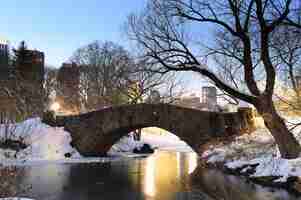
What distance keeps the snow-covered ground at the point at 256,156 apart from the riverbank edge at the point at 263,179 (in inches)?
4.4

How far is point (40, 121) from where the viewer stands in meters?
28.9

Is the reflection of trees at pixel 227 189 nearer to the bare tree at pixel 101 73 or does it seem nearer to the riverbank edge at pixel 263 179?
the riverbank edge at pixel 263 179

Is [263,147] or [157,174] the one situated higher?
[263,147]

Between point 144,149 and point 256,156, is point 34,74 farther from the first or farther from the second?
point 256,156

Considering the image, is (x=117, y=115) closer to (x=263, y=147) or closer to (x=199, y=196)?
(x=263, y=147)

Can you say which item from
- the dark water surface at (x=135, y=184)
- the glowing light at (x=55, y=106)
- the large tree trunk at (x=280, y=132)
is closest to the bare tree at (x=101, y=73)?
the glowing light at (x=55, y=106)

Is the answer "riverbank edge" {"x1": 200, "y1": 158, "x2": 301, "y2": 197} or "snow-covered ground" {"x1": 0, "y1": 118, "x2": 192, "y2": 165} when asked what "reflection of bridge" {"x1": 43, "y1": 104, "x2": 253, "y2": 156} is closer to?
"snow-covered ground" {"x1": 0, "y1": 118, "x2": 192, "y2": 165}

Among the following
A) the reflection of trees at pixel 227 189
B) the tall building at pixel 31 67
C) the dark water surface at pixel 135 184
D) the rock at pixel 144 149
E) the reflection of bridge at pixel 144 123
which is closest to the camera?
the reflection of trees at pixel 227 189

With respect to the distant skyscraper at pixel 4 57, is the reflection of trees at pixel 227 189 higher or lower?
lower

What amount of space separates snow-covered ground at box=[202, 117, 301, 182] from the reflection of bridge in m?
1.21

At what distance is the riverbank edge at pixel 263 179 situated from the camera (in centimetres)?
1367

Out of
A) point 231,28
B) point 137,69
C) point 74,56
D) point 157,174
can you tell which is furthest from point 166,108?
point 74,56

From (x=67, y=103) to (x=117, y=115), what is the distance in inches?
730

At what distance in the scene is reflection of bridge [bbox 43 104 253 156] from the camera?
2312cm
